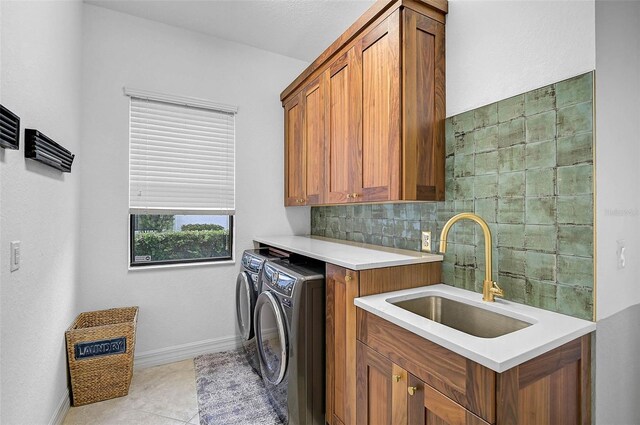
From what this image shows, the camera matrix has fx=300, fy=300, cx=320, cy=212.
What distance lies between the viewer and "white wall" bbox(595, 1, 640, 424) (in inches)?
45.1

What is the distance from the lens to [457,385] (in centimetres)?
95

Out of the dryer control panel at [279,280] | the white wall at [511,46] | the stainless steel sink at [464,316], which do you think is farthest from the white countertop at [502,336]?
the white wall at [511,46]

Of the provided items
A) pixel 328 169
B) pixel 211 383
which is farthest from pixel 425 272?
pixel 211 383

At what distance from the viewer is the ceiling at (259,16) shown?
2.23 meters

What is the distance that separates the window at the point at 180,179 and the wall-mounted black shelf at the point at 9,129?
49.2 inches

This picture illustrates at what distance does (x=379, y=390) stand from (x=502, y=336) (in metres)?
0.59

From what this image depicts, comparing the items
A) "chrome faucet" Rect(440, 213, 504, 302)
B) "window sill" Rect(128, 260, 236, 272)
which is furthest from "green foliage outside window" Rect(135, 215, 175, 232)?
"chrome faucet" Rect(440, 213, 504, 302)

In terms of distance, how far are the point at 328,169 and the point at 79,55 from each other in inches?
77.8

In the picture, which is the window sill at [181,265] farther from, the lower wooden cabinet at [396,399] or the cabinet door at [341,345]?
the lower wooden cabinet at [396,399]

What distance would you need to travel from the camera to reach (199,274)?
2643 millimetres

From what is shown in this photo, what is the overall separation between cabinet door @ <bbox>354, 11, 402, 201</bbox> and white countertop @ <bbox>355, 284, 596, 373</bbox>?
618mm

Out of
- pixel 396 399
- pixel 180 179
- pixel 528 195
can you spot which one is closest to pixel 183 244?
pixel 180 179

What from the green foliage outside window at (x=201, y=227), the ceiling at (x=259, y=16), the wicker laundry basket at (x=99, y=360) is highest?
the ceiling at (x=259, y=16)

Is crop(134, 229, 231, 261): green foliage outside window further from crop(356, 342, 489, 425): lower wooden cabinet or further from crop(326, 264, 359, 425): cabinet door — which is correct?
crop(356, 342, 489, 425): lower wooden cabinet
